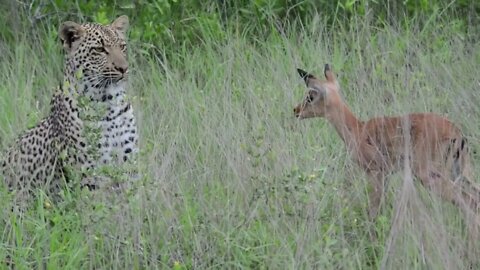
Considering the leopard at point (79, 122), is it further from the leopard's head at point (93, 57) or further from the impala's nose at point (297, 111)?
the impala's nose at point (297, 111)

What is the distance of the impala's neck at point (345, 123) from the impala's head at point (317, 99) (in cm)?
4

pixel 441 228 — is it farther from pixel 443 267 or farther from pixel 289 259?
pixel 289 259

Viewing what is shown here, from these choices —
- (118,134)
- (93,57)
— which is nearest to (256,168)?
(118,134)

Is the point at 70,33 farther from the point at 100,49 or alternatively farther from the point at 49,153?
the point at 49,153

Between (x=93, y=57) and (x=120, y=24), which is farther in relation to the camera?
(x=120, y=24)

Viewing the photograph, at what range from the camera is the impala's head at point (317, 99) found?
21.6 feet

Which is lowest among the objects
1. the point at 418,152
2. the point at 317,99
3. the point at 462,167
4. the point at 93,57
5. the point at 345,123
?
the point at 462,167

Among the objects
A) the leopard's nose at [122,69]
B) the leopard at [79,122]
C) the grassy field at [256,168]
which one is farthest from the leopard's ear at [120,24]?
the grassy field at [256,168]

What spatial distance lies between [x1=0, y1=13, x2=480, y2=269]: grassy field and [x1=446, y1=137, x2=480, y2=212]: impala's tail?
23 centimetres

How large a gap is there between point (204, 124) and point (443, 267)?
7.41ft

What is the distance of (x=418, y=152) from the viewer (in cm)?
600

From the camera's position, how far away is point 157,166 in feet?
20.0

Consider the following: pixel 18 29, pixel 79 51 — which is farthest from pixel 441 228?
pixel 18 29

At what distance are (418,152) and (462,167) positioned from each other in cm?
25
